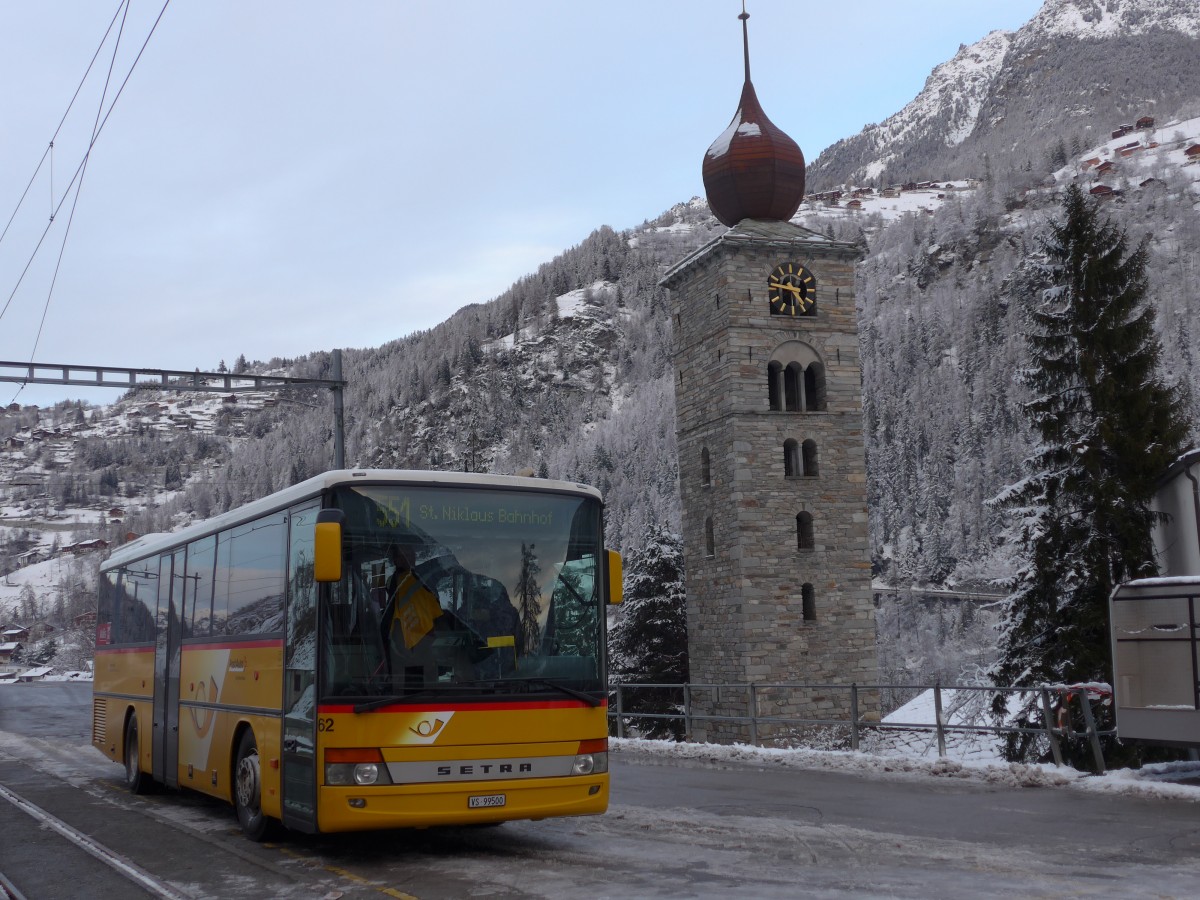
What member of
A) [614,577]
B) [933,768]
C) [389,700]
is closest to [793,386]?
[933,768]

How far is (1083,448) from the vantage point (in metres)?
25.5

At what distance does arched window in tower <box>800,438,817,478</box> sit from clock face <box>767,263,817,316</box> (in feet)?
12.7

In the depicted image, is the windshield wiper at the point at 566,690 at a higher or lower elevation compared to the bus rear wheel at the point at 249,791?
higher

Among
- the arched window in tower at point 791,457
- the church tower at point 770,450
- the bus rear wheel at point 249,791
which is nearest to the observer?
the bus rear wheel at point 249,791

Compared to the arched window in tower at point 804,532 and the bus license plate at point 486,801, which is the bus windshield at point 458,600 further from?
the arched window in tower at point 804,532

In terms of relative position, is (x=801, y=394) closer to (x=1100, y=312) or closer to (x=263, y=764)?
(x=1100, y=312)

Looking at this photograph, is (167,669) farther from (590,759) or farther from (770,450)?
(770,450)

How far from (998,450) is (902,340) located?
30924mm

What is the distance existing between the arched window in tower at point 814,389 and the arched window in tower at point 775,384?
0.84m

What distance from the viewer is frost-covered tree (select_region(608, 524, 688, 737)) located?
137ft

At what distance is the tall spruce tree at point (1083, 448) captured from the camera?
975 inches

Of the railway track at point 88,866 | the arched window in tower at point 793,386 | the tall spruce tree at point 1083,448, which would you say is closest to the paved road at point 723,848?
the railway track at point 88,866

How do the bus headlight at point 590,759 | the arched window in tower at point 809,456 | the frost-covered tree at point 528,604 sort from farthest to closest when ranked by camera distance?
1. the arched window in tower at point 809,456
2. the bus headlight at point 590,759
3. the frost-covered tree at point 528,604

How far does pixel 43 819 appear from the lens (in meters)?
12.5
